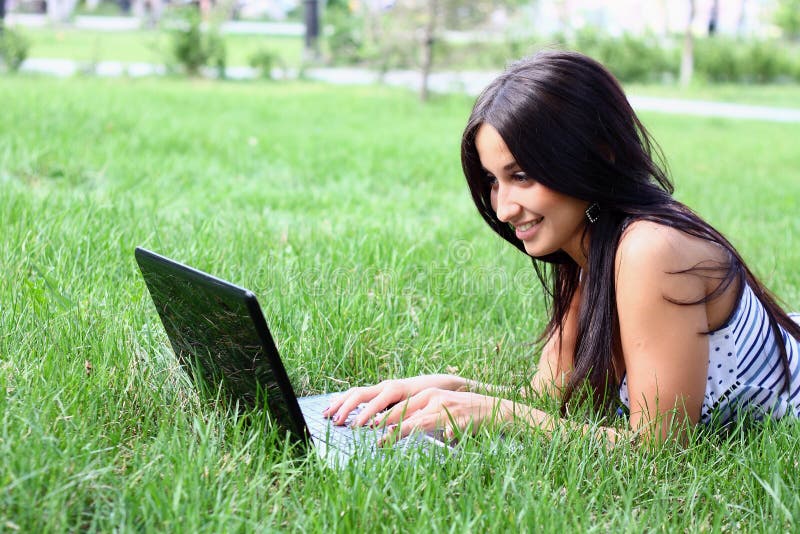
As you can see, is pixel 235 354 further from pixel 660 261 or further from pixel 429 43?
pixel 429 43

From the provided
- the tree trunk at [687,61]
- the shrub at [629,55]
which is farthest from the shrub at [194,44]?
the tree trunk at [687,61]

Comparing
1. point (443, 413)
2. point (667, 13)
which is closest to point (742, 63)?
point (667, 13)

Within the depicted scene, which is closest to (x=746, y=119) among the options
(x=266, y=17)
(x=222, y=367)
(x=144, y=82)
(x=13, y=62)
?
(x=144, y=82)

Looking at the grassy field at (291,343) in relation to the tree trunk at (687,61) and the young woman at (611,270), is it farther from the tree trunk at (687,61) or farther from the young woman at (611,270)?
the tree trunk at (687,61)

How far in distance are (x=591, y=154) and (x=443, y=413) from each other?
0.66m

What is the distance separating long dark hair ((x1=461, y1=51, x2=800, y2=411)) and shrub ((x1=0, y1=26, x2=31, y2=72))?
11.8 m

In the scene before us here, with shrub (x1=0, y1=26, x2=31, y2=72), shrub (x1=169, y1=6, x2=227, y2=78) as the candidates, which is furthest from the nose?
shrub (x1=169, y1=6, x2=227, y2=78)

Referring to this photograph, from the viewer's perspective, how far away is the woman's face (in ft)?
7.57

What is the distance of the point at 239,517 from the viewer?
1.79m

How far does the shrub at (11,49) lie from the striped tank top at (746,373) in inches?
472

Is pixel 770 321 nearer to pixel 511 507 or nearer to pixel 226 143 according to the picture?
pixel 511 507

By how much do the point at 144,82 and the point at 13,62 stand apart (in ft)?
5.63

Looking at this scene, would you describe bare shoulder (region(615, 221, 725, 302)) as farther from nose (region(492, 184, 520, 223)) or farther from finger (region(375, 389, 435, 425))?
finger (region(375, 389, 435, 425))

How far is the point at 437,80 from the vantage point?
14.0 metres
